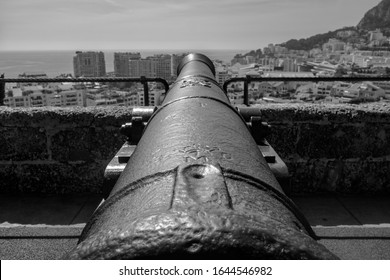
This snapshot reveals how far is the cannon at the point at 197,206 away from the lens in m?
0.77

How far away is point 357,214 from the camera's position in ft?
11.2

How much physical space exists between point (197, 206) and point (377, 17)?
163m

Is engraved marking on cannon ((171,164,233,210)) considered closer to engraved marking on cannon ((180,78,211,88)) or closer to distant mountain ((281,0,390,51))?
engraved marking on cannon ((180,78,211,88))

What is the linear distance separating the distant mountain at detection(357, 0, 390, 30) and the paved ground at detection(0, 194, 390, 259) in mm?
143740

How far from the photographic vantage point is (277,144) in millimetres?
3729

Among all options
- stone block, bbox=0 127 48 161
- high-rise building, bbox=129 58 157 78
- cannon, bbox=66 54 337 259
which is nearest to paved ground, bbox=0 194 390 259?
stone block, bbox=0 127 48 161

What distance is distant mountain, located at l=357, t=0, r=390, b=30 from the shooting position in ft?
446

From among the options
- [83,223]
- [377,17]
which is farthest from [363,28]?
[83,223]

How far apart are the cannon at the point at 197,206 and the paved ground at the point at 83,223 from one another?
158cm

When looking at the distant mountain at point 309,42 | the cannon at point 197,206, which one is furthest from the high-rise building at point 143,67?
the distant mountain at point 309,42

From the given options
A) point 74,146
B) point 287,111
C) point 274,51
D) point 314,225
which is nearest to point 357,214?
point 314,225

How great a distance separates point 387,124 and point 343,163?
1.70 ft

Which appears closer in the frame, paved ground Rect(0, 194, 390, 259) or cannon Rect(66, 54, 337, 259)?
cannon Rect(66, 54, 337, 259)

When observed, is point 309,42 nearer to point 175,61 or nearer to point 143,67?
point 143,67
